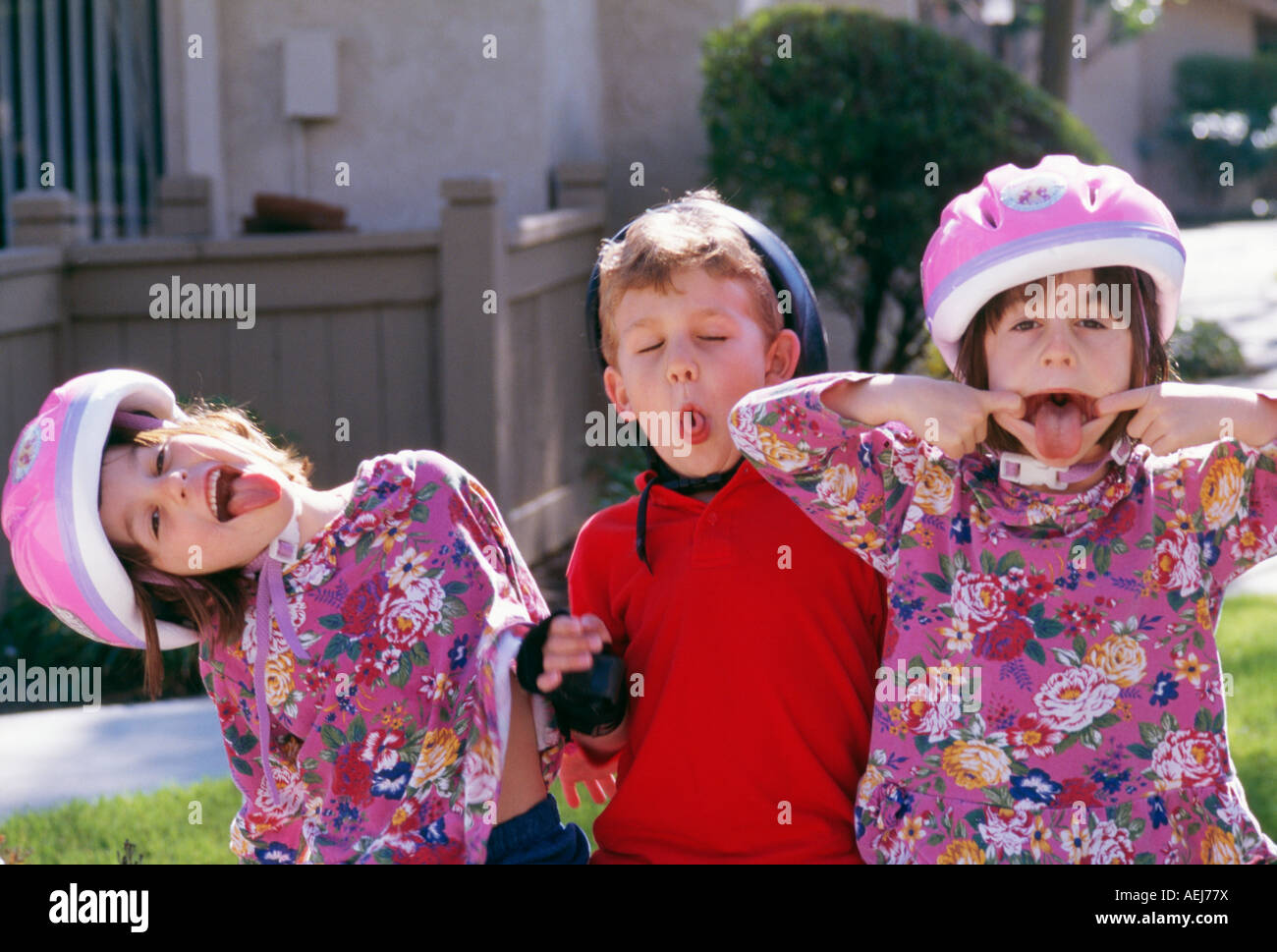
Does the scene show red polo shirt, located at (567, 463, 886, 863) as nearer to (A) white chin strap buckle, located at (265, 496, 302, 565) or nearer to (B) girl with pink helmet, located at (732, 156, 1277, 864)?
(B) girl with pink helmet, located at (732, 156, 1277, 864)

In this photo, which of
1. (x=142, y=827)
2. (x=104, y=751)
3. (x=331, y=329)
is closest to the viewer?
(x=142, y=827)

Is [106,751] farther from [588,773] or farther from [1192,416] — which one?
[1192,416]

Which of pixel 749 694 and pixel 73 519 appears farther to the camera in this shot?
pixel 749 694

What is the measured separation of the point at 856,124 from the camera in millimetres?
7484

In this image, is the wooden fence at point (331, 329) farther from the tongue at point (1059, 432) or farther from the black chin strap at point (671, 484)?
the tongue at point (1059, 432)

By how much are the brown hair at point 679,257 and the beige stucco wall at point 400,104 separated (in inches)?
197

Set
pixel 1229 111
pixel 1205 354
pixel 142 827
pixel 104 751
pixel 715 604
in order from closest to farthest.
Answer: pixel 715 604
pixel 142 827
pixel 104 751
pixel 1205 354
pixel 1229 111

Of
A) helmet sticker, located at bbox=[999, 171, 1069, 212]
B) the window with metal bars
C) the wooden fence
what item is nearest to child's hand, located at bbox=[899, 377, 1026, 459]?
helmet sticker, located at bbox=[999, 171, 1069, 212]

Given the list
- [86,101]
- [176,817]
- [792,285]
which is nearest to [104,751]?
[176,817]

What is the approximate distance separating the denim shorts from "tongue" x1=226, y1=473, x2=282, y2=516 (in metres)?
0.65

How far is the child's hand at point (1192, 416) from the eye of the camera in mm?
2061

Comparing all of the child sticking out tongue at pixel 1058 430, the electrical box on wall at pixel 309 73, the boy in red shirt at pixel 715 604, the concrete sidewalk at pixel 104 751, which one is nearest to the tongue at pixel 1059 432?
the child sticking out tongue at pixel 1058 430

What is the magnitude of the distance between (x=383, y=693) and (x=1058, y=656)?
3.43ft

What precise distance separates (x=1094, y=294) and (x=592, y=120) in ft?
21.2
